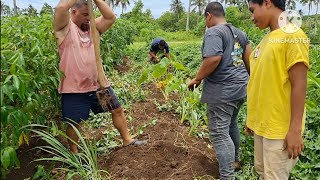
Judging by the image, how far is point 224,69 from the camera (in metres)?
3.06

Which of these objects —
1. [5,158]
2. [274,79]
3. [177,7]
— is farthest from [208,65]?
[177,7]

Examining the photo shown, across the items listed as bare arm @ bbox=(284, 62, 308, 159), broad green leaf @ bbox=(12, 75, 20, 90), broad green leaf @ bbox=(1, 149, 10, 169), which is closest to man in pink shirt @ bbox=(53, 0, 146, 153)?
broad green leaf @ bbox=(12, 75, 20, 90)

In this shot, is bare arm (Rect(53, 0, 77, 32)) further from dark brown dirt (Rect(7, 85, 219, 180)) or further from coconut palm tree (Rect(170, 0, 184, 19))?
coconut palm tree (Rect(170, 0, 184, 19))

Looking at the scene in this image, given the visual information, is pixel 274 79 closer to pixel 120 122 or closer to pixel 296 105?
pixel 296 105

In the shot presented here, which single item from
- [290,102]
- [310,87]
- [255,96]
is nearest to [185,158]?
[255,96]

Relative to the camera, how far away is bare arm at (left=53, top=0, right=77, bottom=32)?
304 cm

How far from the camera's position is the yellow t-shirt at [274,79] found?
1995 mm

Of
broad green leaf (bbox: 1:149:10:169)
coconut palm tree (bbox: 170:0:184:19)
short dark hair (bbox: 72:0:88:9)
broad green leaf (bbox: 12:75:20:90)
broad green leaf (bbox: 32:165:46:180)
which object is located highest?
coconut palm tree (bbox: 170:0:184:19)

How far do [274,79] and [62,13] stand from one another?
1876mm

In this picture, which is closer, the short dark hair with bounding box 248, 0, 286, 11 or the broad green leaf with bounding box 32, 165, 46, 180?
the short dark hair with bounding box 248, 0, 286, 11

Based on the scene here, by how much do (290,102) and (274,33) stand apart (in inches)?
16.3

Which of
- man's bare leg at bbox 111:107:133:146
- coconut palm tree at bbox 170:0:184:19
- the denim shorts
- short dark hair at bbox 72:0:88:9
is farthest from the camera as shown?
coconut palm tree at bbox 170:0:184:19

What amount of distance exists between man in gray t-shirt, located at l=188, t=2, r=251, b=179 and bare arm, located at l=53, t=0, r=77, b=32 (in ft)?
3.93

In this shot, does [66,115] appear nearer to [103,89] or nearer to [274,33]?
[103,89]
